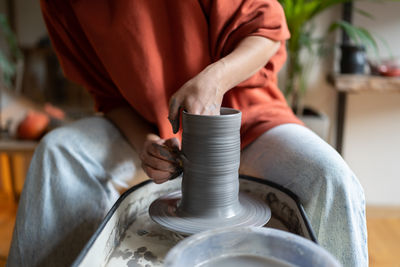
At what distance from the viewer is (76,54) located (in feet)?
3.21

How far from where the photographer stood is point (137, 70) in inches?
33.7

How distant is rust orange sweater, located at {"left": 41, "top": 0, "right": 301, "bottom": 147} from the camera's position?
0.81 m

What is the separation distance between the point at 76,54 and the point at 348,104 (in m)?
1.48

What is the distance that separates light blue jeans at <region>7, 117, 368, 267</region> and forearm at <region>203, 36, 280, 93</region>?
0.15 m

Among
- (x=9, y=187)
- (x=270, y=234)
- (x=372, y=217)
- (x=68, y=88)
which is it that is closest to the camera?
(x=270, y=234)

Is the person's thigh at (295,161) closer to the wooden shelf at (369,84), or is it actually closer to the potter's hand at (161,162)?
the potter's hand at (161,162)

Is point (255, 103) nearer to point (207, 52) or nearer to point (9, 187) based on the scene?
point (207, 52)

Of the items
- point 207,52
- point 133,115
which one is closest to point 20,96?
point 133,115

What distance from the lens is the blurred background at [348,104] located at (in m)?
1.61

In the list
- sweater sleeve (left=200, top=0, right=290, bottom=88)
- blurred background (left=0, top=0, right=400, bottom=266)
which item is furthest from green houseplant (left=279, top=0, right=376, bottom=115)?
sweater sleeve (left=200, top=0, right=290, bottom=88)

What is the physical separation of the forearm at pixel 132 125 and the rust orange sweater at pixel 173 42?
4 centimetres

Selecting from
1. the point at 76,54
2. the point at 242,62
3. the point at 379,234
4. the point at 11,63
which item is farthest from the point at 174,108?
the point at 11,63

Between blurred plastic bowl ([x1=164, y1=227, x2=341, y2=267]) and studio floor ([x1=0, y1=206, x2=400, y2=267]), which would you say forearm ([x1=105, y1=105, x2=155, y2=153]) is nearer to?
blurred plastic bowl ([x1=164, y1=227, x2=341, y2=267])

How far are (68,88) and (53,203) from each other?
2094 mm
